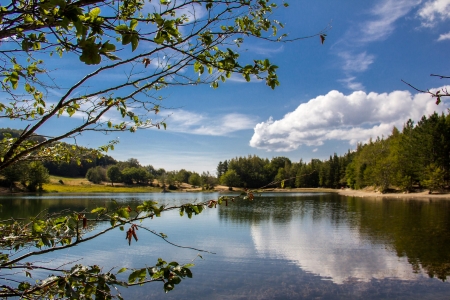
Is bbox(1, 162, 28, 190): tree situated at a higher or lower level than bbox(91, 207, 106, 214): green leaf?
higher

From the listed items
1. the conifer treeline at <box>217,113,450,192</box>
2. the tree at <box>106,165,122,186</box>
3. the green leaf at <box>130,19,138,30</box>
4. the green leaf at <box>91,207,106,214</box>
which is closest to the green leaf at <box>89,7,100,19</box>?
the green leaf at <box>130,19,138,30</box>

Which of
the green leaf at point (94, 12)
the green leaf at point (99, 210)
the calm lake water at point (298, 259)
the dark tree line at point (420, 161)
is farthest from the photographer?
the dark tree line at point (420, 161)

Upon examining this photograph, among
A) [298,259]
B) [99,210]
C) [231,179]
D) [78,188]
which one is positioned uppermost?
[99,210]

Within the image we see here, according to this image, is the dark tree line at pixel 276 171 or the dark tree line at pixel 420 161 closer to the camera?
the dark tree line at pixel 420 161

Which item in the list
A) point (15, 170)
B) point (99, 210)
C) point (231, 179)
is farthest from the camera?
point (231, 179)

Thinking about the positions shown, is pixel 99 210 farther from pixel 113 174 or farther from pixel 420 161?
pixel 113 174

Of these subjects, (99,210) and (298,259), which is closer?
(99,210)

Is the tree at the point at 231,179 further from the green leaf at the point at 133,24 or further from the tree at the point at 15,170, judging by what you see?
the green leaf at the point at 133,24

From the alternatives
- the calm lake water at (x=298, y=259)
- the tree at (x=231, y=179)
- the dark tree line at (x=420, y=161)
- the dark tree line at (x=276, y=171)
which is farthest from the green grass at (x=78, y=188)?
the calm lake water at (x=298, y=259)

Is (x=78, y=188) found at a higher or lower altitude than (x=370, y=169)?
lower

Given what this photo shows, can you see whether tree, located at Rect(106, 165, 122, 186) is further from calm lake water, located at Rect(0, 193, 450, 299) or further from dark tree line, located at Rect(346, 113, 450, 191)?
calm lake water, located at Rect(0, 193, 450, 299)

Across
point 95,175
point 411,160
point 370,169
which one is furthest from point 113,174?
point 411,160

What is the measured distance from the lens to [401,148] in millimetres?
77688

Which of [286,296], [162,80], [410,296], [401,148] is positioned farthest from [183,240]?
[401,148]
